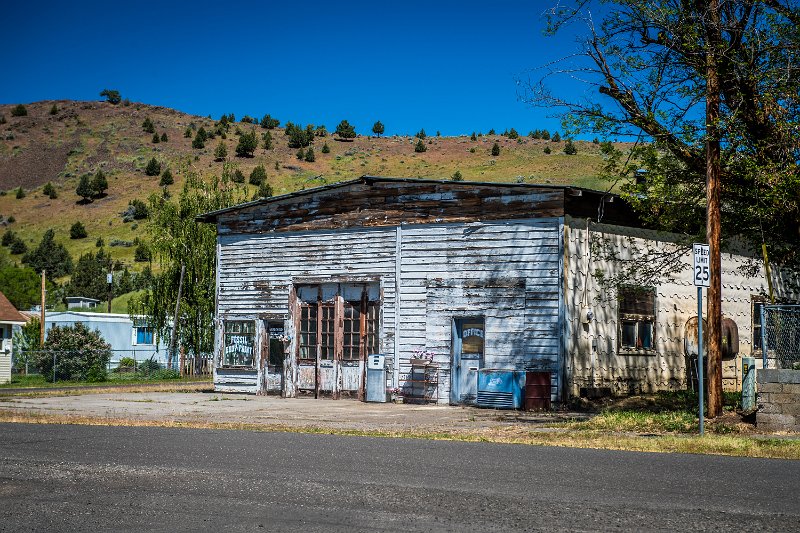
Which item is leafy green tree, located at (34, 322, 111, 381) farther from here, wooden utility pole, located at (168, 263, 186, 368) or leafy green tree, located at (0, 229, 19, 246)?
leafy green tree, located at (0, 229, 19, 246)

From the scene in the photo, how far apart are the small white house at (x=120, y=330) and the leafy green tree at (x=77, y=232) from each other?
33400mm

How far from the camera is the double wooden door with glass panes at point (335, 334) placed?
25.4 meters

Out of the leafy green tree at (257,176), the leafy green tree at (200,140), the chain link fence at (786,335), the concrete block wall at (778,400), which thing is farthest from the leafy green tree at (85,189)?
the concrete block wall at (778,400)

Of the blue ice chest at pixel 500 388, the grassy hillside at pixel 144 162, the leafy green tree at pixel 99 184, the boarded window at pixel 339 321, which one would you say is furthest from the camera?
the leafy green tree at pixel 99 184

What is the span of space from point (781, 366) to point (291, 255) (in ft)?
48.6

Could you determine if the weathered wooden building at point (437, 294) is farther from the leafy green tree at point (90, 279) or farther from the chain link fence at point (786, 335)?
the leafy green tree at point (90, 279)

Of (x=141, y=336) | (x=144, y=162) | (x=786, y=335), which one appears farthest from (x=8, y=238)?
(x=786, y=335)

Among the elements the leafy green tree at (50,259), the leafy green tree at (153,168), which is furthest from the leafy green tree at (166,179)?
the leafy green tree at (50,259)

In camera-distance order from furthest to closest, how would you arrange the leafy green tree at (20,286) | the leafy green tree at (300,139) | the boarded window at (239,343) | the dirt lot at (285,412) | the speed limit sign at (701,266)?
the leafy green tree at (300,139), the leafy green tree at (20,286), the boarded window at (239,343), the dirt lot at (285,412), the speed limit sign at (701,266)

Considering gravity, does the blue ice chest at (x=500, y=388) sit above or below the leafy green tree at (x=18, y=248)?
below

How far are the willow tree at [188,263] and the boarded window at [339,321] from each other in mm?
18133

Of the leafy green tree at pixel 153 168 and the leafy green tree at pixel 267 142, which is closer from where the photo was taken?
the leafy green tree at pixel 153 168

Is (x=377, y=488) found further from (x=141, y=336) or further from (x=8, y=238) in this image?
(x=8, y=238)

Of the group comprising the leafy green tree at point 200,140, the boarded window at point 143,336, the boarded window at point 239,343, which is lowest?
the boarded window at point 239,343
